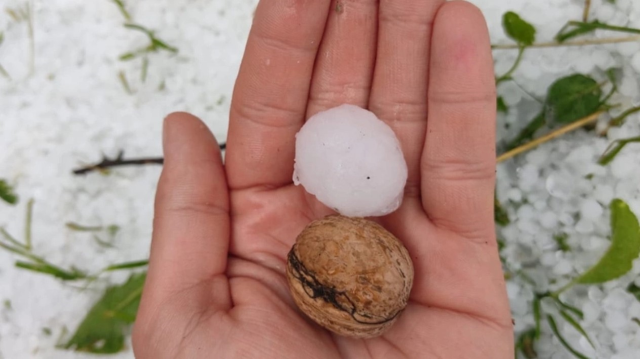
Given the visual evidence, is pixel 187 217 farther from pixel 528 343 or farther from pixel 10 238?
pixel 528 343

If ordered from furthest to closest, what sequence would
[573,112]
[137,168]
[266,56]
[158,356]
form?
1. [137,168]
2. [573,112]
3. [266,56]
4. [158,356]

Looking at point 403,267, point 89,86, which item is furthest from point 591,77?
point 89,86

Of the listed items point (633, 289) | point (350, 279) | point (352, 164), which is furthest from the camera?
point (633, 289)

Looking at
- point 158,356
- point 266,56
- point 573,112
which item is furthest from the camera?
point 573,112

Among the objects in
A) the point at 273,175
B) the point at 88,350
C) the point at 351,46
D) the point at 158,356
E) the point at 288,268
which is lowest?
the point at 88,350

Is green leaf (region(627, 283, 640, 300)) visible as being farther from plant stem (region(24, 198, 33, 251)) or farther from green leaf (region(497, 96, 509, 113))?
plant stem (region(24, 198, 33, 251))

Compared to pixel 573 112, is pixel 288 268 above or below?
below

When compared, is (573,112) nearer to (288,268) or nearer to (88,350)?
(288,268)

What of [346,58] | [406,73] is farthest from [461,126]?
[346,58]
